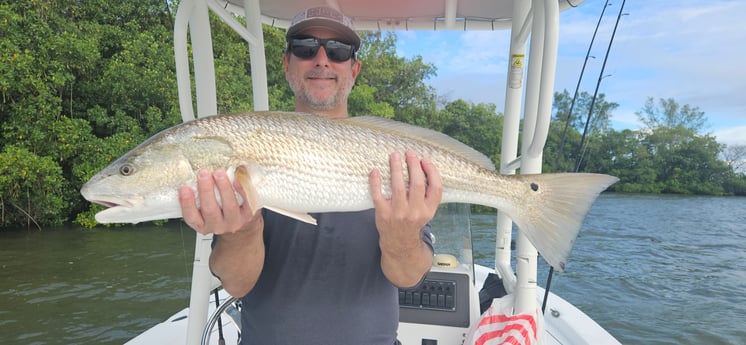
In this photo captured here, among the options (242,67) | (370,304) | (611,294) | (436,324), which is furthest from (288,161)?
(242,67)

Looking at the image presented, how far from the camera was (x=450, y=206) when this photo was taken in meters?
3.60

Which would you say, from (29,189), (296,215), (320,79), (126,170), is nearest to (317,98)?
(320,79)

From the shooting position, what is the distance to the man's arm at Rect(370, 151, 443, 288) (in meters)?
1.79

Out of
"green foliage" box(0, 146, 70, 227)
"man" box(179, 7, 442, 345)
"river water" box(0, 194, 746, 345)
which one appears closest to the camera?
"man" box(179, 7, 442, 345)

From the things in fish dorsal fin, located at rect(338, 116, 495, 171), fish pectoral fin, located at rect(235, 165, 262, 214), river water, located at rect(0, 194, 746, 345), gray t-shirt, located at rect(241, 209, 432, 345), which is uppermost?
fish dorsal fin, located at rect(338, 116, 495, 171)

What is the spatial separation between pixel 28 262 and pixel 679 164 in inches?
2230

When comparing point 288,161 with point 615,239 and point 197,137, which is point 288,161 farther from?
point 615,239

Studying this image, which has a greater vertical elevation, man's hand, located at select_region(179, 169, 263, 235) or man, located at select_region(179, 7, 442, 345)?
man's hand, located at select_region(179, 169, 263, 235)

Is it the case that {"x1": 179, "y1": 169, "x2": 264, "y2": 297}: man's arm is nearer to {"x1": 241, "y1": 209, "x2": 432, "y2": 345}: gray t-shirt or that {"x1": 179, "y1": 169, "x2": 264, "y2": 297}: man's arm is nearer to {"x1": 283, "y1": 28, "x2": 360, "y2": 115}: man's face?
{"x1": 241, "y1": 209, "x2": 432, "y2": 345}: gray t-shirt

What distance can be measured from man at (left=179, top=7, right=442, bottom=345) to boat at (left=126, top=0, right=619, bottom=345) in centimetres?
77

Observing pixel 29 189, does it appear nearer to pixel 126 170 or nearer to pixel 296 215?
pixel 126 170

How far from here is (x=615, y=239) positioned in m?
20.3

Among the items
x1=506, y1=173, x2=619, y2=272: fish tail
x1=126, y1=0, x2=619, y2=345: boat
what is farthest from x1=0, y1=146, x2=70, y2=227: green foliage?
x1=506, y1=173, x2=619, y2=272: fish tail

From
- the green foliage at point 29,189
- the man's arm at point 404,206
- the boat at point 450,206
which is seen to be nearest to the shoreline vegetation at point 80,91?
the green foliage at point 29,189
